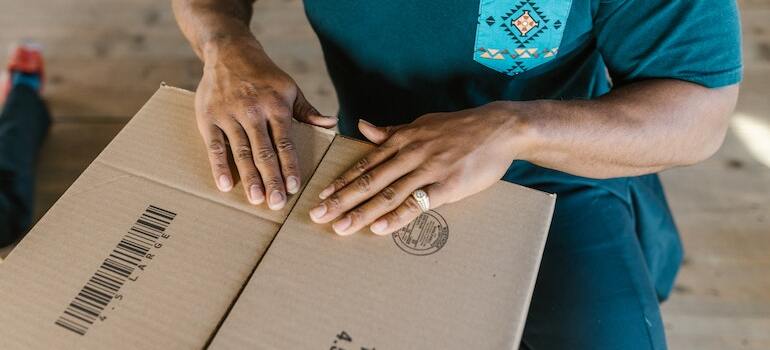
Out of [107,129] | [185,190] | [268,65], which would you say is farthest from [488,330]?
[107,129]

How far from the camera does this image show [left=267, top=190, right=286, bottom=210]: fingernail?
1.85 ft

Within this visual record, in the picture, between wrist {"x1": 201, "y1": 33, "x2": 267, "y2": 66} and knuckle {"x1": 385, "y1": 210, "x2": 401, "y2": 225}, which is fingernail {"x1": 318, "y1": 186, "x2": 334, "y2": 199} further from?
wrist {"x1": 201, "y1": 33, "x2": 267, "y2": 66}

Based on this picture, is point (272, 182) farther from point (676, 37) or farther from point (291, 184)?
point (676, 37)

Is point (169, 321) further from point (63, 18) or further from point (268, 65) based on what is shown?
point (63, 18)

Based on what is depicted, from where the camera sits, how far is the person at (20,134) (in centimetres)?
127

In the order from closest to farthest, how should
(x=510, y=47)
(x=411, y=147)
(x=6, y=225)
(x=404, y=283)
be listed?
(x=404, y=283) < (x=411, y=147) < (x=510, y=47) < (x=6, y=225)

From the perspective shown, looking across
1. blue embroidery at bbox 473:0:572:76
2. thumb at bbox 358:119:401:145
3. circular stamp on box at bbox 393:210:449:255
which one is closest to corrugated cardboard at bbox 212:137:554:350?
circular stamp on box at bbox 393:210:449:255

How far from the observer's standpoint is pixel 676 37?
2.07 feet

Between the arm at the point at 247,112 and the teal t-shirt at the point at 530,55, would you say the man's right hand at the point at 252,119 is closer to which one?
the arm at the point at 247,112

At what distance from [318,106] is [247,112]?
35.1 inches

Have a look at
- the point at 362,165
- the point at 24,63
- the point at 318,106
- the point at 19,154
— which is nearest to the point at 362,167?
the point at 362,165

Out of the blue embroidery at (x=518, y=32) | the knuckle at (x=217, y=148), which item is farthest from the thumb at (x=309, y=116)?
the blue embroidery at (x=518, y=32)

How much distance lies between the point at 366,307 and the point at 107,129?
1301 mm

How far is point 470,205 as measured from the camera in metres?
0.57
